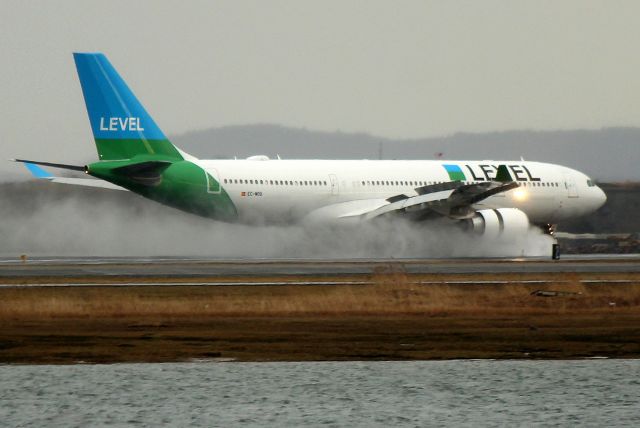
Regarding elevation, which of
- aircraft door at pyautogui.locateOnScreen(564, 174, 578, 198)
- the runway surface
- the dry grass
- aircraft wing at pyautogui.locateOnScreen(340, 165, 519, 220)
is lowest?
the dry grass

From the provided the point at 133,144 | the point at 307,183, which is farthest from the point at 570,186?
the point at 133,144

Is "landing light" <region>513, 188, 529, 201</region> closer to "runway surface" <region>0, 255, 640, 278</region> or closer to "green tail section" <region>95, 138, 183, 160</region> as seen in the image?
"runway surface" <region>0, 255, 640, 278</region>

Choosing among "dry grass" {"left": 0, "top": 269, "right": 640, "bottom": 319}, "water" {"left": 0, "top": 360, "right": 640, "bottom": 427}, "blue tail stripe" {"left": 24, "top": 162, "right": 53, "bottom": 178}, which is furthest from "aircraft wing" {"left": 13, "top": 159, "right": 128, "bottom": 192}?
"water" {"left": 0, "top": 360, "right": 640, "bottom": 427}

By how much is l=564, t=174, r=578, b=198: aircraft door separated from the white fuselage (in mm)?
53

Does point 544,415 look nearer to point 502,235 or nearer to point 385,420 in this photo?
point 385,420

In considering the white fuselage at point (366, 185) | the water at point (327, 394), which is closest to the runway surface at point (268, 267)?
the white fuselage at point (366, 185)

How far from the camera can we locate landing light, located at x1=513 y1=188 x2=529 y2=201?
6644 cm

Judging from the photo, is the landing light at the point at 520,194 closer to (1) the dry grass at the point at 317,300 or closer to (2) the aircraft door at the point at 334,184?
(2) the aircraft door at the point at 334,184

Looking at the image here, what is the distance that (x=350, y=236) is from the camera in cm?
6288

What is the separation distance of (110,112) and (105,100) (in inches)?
23.0

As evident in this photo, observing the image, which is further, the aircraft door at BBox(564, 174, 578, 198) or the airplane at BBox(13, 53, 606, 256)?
the aircraft door at BBox(564, 174, 578, 198)

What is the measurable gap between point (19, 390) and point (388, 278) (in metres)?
18.8

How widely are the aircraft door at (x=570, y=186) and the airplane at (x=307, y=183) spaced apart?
0.05 meters

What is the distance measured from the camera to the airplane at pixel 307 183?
191 ft
